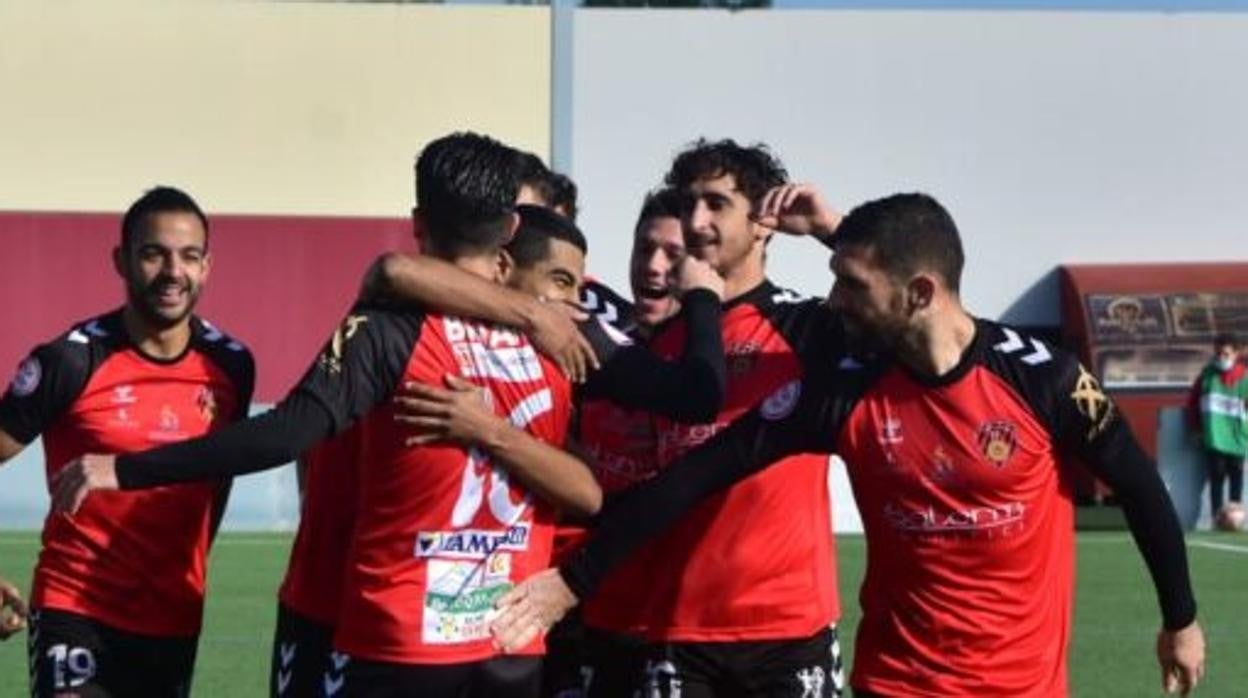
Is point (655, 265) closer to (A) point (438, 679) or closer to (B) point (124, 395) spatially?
(B) point (124, 395)

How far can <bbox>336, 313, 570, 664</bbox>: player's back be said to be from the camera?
5.27 metres

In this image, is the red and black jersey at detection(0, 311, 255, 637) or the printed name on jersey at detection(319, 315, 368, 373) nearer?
the printed name on jersey at detection(319, 315, 368, 373)

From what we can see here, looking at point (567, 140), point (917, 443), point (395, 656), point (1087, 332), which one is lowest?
point (395, 656)

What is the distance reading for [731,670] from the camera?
20.8ft

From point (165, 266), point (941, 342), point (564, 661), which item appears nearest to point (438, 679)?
point (941, 342)

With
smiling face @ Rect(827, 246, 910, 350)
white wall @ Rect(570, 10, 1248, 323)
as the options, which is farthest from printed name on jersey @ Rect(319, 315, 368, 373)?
white wall @ Rect(570, 10, 1248, 323)

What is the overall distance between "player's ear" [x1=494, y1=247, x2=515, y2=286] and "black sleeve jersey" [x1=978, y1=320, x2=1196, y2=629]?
44.9 inches

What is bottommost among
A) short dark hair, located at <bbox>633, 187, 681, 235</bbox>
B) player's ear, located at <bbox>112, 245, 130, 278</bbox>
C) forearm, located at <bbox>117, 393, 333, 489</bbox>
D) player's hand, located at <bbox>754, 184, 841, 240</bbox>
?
forearm, located at <bbox>117, 393, 333, 489</bbox>

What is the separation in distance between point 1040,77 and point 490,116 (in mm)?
6360

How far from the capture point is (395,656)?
209 inches

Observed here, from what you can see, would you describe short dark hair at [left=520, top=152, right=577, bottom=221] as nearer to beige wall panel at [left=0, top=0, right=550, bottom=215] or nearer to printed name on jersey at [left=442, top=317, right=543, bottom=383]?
printed name on jersey at [left=442, top=317, right=543, bottom=383]

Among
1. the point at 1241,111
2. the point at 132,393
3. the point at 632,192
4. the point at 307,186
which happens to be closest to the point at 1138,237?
the point at 1241,111

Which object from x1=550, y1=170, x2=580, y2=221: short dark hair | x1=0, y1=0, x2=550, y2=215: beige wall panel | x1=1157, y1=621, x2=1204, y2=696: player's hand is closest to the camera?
x1=1157, y1=621, x2=1204, y2=696: player's hand

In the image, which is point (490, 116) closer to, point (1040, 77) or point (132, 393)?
point (1040, 77)
